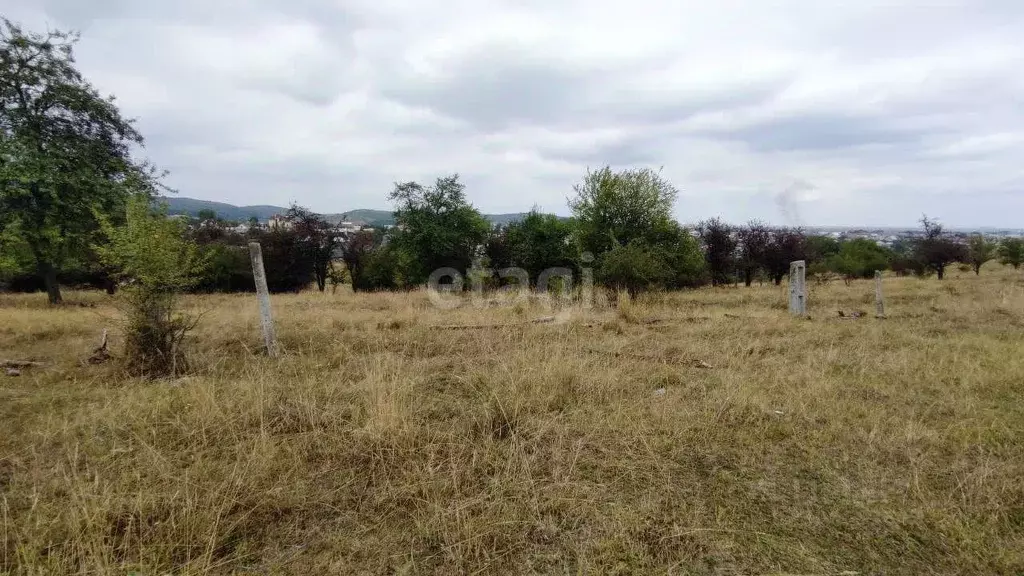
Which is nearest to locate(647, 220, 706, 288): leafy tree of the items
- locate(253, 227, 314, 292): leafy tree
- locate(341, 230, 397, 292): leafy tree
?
locate(341, 230, 397, 292): leafy tree

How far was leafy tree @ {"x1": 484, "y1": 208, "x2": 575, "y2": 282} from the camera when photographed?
22500 millimetres

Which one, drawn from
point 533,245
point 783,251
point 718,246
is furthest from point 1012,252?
point 533,245

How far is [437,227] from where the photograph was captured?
23.9 metres

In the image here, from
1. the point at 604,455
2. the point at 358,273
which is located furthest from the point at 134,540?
the point at 358,273

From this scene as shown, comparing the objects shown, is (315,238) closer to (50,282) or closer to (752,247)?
(50,282)

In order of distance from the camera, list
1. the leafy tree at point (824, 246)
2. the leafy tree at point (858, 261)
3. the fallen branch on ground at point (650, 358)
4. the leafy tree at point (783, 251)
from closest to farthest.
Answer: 1. the fallen branch on ground at point (650, 358)
2. the leafy tree at point (783, 251)
3. the leafy tree at point (858, 261)
4. the leafy tree at point (824, 246)

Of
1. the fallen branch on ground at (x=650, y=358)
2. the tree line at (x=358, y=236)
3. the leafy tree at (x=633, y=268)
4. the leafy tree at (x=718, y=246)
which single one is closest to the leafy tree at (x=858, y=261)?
the tree line at (x=358, y=236)

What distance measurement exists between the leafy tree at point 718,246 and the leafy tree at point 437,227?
13574 mm

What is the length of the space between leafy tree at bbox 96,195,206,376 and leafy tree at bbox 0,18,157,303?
847 centimetres

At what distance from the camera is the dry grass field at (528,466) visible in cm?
242

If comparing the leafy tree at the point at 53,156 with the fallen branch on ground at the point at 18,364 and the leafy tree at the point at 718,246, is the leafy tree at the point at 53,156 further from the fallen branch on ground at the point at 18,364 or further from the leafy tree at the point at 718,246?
the leafy tree at the point at 718,246

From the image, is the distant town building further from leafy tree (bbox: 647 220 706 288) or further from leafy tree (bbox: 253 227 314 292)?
leafy tree (bbox: 647 220 706 288)

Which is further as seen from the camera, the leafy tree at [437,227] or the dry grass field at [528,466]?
the leafy tree at [437,227]

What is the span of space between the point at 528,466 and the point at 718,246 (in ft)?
87.3
